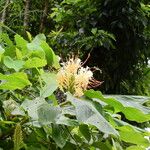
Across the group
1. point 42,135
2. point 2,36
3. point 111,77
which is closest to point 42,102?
point 42,135

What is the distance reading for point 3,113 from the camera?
30.9 inches

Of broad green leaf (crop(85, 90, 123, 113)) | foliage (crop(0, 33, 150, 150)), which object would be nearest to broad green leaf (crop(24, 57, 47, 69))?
foliage (crop(0, 33, 150, 150))

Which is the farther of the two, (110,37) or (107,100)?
(110,37)

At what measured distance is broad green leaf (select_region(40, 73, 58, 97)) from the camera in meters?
0.73

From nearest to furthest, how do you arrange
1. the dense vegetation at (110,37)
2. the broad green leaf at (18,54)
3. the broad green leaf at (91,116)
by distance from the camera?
the broad green leaf at (91,116) < the broad green leaf at (18,54) < the dense vegetation at (110,37)

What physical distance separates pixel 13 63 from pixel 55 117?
17 centimetres

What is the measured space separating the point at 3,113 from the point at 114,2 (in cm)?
218

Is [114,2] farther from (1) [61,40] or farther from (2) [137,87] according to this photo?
(2) [137,87]

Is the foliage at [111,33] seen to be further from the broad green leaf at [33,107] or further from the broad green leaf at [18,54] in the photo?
the broad green leaf at [33,107]

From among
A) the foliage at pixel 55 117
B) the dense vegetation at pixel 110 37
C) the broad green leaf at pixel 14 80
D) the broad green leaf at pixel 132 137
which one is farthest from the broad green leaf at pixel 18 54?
the dense vegetation at pixel 110 37

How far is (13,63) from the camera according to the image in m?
0.79

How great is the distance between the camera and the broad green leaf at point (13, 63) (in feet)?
2.58

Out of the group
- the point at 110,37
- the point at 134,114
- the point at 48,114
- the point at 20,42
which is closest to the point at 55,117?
the point at 48,114

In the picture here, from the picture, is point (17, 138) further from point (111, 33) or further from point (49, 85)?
point (111, 33)
